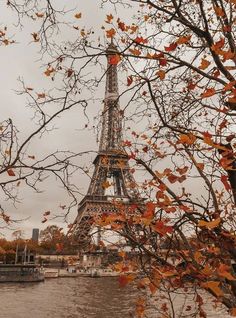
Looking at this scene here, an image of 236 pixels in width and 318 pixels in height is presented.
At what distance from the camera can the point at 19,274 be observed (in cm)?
6344

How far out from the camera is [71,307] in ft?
106

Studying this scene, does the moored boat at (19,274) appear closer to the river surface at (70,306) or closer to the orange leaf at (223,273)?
the river surface at (70,306)

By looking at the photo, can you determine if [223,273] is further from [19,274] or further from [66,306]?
[19,274]

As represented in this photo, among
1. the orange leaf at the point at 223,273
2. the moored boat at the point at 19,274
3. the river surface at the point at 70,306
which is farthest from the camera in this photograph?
the moored boat at the point at 19,274

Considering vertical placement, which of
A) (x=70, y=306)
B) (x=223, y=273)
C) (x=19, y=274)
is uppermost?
(x=19, y=274)

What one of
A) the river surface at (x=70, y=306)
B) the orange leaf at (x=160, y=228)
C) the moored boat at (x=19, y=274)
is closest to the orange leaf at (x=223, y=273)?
the orange leaf at (x=160, y=228)

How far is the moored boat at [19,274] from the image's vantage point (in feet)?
197

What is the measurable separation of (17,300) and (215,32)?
117ft

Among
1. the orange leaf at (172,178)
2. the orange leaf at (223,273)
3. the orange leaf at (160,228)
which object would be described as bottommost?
the orange leaf at (223,273)

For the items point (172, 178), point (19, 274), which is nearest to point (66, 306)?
point (172, 178)

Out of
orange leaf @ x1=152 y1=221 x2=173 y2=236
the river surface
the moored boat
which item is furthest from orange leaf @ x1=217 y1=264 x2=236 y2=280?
the moored boat

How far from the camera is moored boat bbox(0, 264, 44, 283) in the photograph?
60109 mm

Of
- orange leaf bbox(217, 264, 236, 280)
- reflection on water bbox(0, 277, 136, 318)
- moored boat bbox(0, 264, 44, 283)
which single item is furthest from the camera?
moored boat bbox(0, 264, 44, 283)

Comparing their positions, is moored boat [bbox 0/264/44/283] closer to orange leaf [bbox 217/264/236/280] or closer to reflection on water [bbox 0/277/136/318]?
reflection on water [bbox 0/277/136/318]
